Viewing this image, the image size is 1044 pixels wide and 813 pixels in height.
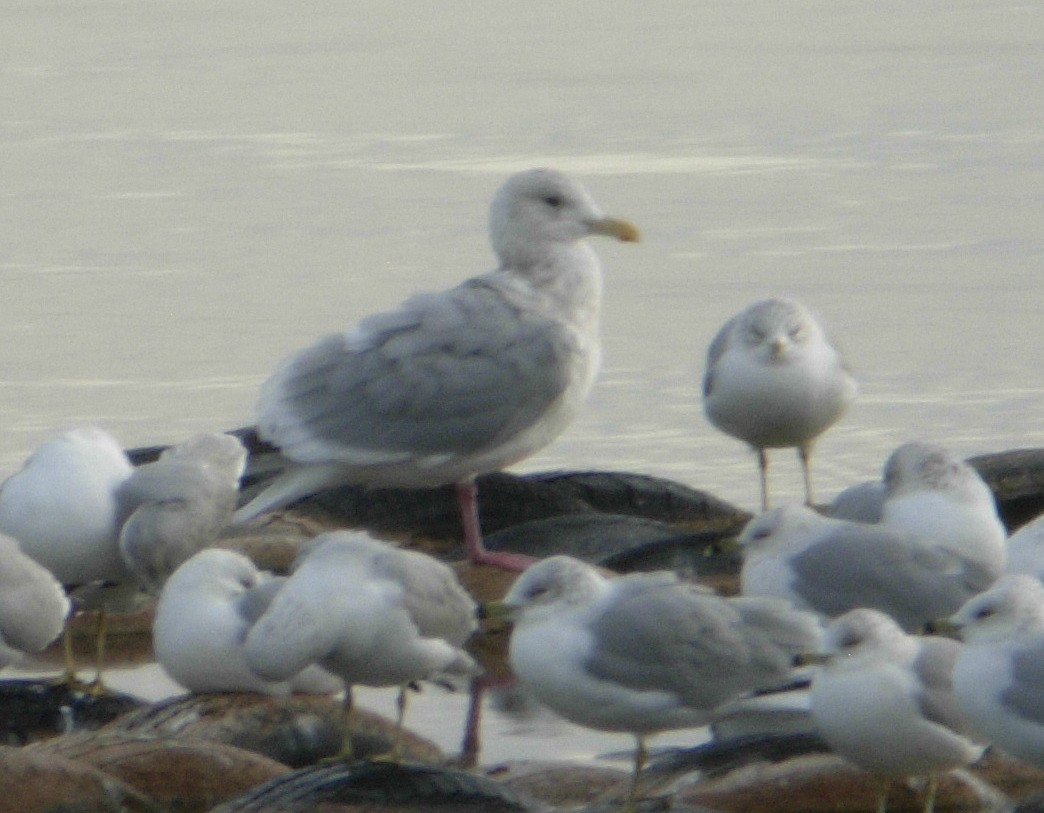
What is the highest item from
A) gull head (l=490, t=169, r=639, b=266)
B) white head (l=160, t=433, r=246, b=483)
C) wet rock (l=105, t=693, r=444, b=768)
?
gull head (l=490, t=169, r=639, b=266)

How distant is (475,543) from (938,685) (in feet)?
9.30

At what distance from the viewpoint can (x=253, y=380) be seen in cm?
1113

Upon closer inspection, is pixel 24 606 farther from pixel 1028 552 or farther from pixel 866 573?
pixel 1028 552

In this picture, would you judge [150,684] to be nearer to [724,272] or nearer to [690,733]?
[690,733]

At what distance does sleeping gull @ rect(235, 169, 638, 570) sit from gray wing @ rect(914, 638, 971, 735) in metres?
2.72

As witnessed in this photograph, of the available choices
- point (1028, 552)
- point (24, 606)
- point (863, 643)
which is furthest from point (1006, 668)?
point (24, 606)

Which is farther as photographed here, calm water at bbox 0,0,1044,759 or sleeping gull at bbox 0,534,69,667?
calm water at bbox 0,0,1044,759

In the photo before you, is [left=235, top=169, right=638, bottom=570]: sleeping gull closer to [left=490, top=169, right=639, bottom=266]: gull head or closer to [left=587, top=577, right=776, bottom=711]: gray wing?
[left=490, top=169, right=639, bottom=266]: gull head

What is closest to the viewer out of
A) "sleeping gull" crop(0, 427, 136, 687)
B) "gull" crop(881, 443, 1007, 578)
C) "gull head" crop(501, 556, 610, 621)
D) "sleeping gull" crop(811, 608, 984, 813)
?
"sleeping gull" crop(811, 608, 984, 813)

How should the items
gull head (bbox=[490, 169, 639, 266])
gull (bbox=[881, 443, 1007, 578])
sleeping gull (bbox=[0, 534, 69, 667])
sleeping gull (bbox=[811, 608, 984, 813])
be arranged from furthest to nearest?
gull head (bbox=[490, 169, 639, 266]) < gull (bbox=[881, 443, 1007, 578]) < sleeping gull (bbox=[0, 534, 69, 667]) < sleeping gull (bbox=[811, 608, 984, 813])

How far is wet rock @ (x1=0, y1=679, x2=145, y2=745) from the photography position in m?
6.91

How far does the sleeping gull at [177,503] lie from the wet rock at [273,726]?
2.12 feet

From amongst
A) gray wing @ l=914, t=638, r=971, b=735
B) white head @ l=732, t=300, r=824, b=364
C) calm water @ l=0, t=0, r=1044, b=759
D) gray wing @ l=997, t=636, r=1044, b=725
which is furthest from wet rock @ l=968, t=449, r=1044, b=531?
gray wing @ l=997, t=636, r=1044, b=725

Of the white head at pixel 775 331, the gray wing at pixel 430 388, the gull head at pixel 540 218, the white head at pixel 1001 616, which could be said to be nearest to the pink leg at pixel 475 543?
the gray wing at pixel 430 388
